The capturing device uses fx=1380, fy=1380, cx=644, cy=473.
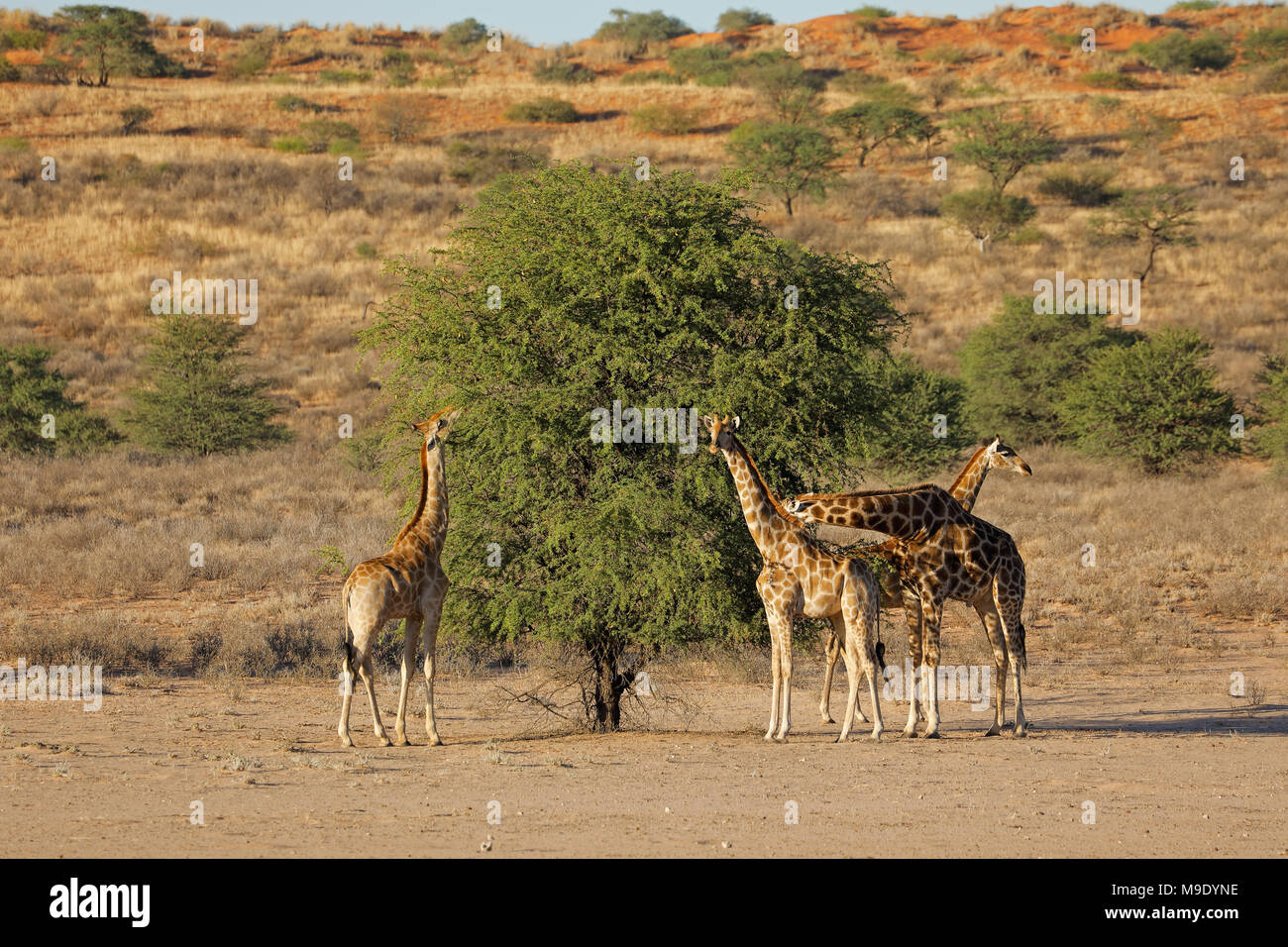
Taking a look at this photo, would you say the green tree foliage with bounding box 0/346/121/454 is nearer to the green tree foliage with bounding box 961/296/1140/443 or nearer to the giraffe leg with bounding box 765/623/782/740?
the green tree foliage with bounding box 961/296/1140/443

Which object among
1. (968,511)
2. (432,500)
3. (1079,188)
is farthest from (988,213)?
(432,500)

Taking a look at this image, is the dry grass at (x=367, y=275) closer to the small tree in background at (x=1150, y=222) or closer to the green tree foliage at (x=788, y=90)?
the small tree in background at (x=1150, y=222)

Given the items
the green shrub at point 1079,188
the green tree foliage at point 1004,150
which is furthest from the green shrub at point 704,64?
the green shrub at point 1079,188

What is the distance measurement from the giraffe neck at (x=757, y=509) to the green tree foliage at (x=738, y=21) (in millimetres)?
91696

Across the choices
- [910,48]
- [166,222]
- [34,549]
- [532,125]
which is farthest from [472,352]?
[910,48]

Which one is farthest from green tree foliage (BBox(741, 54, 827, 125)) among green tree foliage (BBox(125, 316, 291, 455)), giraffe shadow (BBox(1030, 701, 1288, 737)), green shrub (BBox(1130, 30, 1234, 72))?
giraffe shadow (BBox(1030, 701, 1288, 737))

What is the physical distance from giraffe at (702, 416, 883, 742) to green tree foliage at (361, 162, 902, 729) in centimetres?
62

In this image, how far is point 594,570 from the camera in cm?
1172

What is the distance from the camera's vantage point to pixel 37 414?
31938mm

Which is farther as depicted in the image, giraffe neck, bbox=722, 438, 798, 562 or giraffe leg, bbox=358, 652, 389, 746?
giraffe neck, bbox=722, 438, 798, 562

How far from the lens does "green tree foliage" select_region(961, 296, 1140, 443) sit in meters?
35.2

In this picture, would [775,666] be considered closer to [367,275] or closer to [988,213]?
[367,275]

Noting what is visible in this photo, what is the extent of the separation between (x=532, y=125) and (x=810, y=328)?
194 feet
